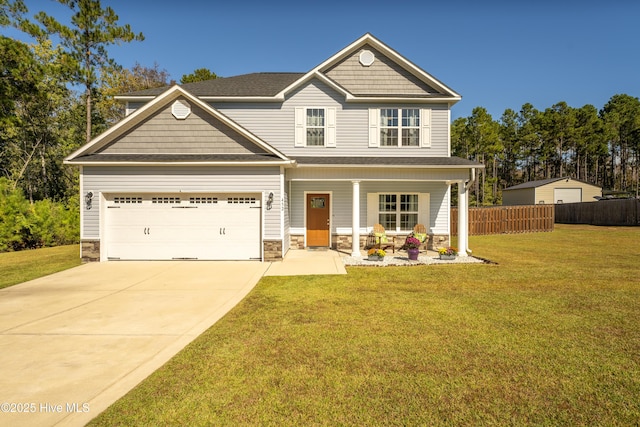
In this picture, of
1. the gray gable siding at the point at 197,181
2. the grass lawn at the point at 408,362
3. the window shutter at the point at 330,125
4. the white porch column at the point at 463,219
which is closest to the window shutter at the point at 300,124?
the window shutter at the point at 330,125

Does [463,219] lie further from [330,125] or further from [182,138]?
[182,138]

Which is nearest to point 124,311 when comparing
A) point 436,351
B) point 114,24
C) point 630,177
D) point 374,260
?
point 436,351

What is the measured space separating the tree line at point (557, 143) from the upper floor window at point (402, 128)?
111ft

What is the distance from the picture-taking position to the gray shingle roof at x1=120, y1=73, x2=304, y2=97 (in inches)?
512

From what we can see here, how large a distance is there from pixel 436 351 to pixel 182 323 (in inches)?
154

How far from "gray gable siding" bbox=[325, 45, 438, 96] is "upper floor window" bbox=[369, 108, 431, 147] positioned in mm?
1117

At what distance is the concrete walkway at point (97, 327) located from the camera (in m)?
3.25

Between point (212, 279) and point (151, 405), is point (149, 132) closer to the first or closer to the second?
point (212, 279)

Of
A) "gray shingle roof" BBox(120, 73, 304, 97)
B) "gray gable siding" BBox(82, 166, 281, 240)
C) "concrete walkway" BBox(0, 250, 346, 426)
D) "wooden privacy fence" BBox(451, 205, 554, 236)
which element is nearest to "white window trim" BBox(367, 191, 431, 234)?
"concrete walkway" BBox(0, 250, 346, 426)

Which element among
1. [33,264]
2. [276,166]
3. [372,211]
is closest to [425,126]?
[372,211]

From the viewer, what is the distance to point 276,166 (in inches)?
422

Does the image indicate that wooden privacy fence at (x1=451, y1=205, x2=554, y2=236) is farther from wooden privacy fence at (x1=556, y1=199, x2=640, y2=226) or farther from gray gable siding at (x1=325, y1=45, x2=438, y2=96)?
gray gable siding at (x1=325, y1=45, x2=438, y2=96)

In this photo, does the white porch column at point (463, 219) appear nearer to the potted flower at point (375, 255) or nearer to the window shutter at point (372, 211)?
the potted flower at point (375, 255)

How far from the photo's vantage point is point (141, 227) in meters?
10.9
